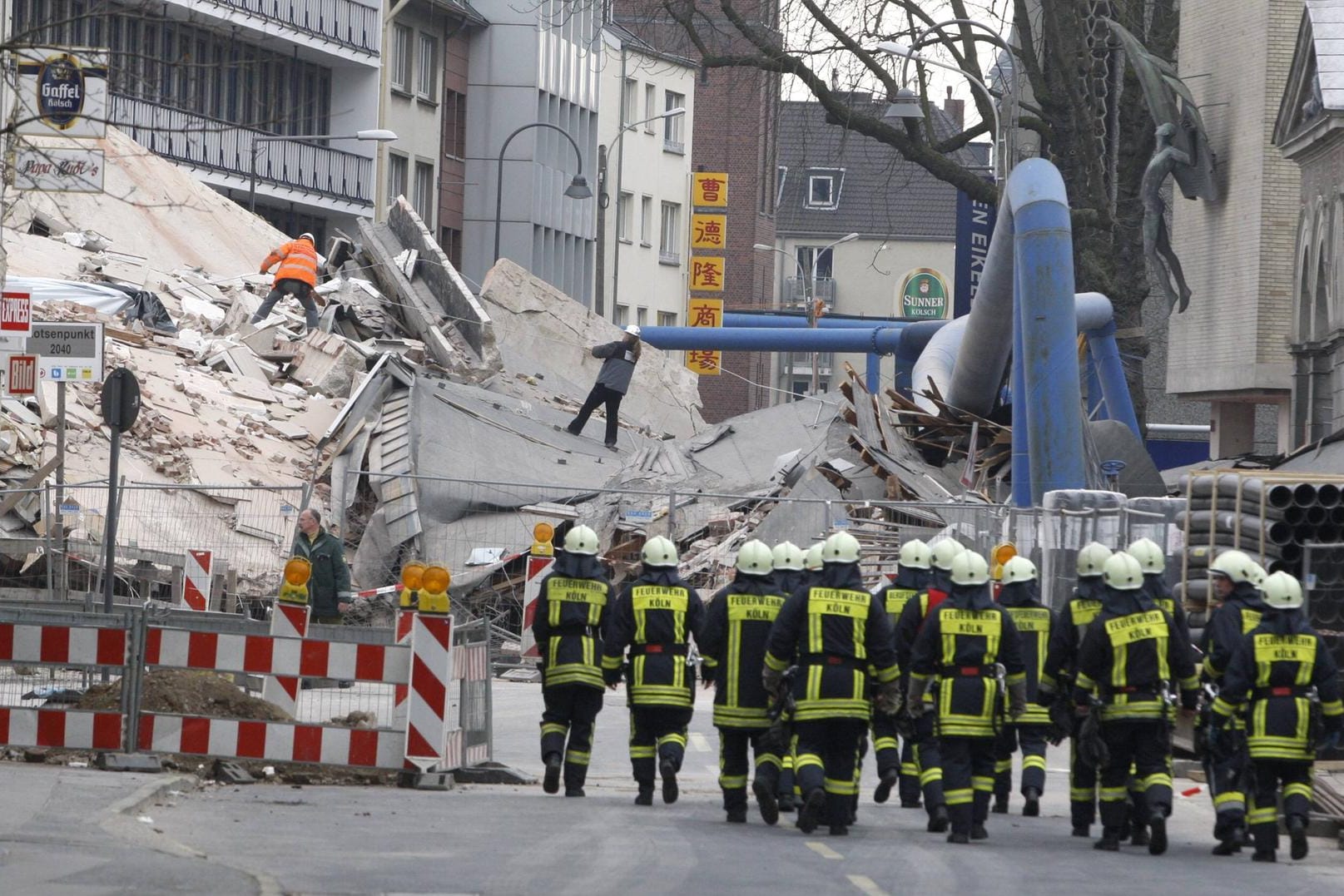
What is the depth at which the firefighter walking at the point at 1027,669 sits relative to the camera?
12.8 meters

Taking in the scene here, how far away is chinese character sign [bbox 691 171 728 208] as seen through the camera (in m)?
62.9

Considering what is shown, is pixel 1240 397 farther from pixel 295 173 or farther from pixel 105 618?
pixel 295 173

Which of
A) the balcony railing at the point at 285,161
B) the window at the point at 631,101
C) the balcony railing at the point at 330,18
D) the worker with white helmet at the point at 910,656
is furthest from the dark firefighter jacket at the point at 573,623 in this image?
the window at the point at 631,101

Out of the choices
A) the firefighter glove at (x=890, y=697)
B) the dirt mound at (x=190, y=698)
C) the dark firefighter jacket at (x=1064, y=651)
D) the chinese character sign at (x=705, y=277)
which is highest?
the chinese character sign at (x=705, y=277)

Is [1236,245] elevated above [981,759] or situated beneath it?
elevated above

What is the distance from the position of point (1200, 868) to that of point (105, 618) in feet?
20.7

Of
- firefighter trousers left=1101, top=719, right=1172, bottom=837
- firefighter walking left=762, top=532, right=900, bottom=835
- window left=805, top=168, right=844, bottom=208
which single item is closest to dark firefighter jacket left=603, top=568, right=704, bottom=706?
firefighter walking left=762, top=532, right=900, bottom=835

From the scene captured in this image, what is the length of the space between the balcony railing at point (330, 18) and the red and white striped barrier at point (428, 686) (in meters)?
39.2

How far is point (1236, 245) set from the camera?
30734mm

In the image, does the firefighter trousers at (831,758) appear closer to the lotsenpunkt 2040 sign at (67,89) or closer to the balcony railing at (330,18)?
the lotsenpunkt 2040 sign at (67,89)

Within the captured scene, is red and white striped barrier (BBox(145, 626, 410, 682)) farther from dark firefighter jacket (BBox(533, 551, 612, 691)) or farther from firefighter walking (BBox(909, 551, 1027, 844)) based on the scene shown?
firefighter walking (BBox(909, 551, 1027, 844))

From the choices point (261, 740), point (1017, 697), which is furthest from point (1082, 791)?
point (261, 740)

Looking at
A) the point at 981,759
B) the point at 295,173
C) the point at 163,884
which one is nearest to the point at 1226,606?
the point at 981,759

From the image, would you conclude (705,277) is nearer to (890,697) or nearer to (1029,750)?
(1029,750)
